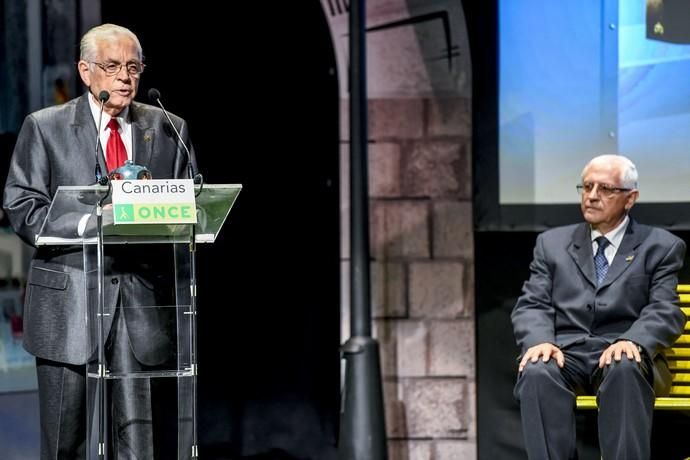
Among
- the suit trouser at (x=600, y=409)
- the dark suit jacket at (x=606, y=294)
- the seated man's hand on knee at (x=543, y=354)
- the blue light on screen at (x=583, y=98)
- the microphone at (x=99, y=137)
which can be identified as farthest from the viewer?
the blue light on screen at (x=583, y=98)

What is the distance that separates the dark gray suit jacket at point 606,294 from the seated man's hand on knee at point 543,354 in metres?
0.06

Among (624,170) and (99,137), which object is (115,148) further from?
(624,170)

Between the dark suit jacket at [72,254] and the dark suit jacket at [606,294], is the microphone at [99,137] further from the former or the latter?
the dark suit jacket at [606,294]

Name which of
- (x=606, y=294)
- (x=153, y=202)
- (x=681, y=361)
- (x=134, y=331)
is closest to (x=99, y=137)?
(x=153, y=202)

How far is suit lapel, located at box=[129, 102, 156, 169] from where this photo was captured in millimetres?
3932

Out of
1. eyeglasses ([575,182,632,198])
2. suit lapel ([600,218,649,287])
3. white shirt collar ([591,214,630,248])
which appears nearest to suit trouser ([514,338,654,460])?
suit lapel ([600,218,649,287])

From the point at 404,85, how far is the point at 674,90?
1244 mm

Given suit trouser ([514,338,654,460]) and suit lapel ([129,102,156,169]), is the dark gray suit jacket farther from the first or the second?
suit lapel ([129,102,156,169])

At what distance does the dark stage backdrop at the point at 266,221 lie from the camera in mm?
5707

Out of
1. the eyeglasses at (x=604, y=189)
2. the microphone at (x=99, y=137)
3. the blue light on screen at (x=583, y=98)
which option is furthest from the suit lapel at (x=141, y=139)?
the blue light on screen at (x=583, y=98)

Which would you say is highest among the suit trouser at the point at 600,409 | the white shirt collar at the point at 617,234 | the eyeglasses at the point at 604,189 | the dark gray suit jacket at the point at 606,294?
the eyeglasses at the point at 604,189

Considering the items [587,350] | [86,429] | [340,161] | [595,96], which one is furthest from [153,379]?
[595,96]

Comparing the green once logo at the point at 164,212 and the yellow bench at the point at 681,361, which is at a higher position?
the green once logo at the point at 164,212

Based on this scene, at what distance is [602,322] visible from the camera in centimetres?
497
